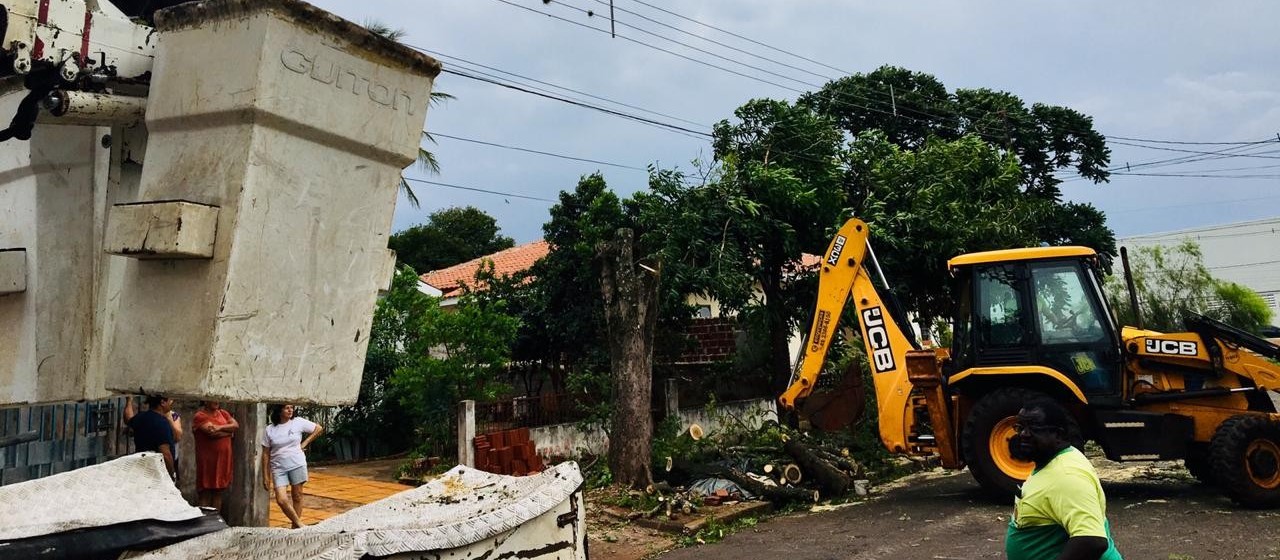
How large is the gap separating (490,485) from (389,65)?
299 centimetres

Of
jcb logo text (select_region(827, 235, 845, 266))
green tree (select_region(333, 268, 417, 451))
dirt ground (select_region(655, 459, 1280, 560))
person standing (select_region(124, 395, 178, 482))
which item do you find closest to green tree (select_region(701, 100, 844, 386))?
jcb logo text (select_region(827, 235, 845, 266))

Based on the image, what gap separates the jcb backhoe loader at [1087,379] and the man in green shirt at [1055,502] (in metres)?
5.69

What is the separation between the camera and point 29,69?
2.07m

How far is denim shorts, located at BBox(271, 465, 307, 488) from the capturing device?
28.5 ft

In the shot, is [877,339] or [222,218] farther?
[877,339]

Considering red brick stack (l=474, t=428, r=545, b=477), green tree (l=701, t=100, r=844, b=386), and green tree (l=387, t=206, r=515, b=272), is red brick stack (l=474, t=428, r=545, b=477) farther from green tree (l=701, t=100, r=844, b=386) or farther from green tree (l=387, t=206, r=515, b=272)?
green tree (l=387, t=206, r=515, b=272)

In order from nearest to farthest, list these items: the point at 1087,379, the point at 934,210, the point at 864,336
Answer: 1. the point at 1087,379
2. the point at 864,336
3. the point at 934,210

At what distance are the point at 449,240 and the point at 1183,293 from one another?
25.5 metres

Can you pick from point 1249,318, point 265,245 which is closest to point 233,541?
point 265,245

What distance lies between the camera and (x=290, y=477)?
28.7 ft

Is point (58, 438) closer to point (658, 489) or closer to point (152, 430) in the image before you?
point (152, 430)

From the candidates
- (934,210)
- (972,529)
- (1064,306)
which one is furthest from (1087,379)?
(934,210)

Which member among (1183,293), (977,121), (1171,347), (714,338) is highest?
(977,121)

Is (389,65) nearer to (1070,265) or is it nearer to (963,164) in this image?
(1070,265)
